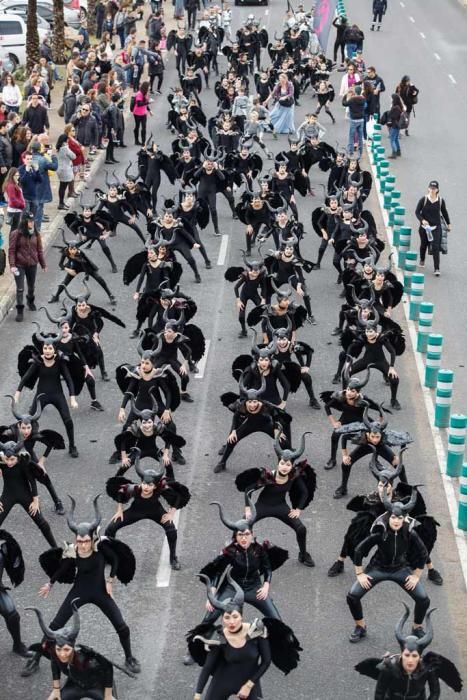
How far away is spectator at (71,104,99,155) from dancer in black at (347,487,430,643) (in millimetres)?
19341

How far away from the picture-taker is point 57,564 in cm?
1421

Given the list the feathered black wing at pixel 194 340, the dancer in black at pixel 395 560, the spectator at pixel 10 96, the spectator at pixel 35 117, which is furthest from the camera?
the spectator at pixel 10 96

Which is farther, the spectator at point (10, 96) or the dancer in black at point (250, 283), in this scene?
the spectator at point (10, 96)

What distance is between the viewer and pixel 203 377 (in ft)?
72.6

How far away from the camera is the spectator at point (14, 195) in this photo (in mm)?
25438

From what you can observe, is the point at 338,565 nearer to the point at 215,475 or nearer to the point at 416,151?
the point at 215,475

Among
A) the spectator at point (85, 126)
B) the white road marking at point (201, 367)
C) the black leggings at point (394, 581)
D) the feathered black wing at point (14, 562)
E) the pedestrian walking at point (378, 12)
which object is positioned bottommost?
the pedestrian walking at point (378, 12)

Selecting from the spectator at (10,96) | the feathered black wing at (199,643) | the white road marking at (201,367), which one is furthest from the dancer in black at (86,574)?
the spectator at (10,96)

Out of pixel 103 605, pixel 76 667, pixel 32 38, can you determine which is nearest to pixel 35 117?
pixel 32 38

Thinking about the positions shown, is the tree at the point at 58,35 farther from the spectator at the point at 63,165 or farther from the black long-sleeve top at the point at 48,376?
the black long-sleeve top at the point at 48,376

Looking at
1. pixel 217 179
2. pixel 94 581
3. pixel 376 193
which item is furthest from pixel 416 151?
pixel 94 581

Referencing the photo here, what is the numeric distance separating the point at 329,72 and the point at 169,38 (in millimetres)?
5536

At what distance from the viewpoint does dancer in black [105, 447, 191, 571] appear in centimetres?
1566

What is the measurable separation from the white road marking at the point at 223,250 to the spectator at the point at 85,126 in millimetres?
4779
